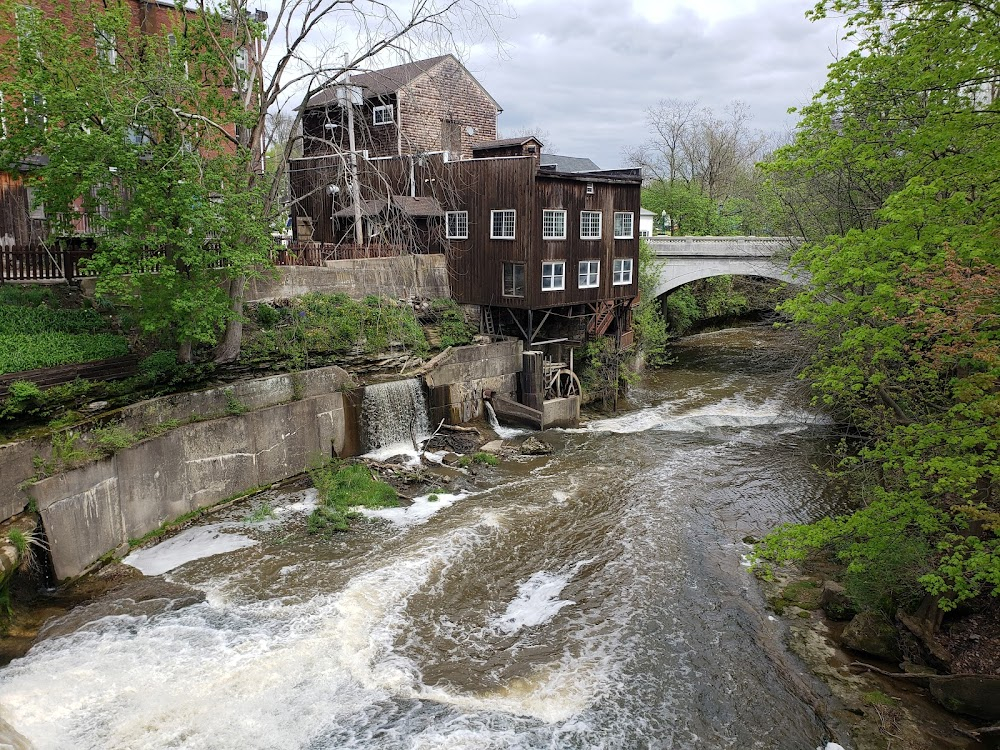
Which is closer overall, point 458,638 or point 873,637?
point 873,637

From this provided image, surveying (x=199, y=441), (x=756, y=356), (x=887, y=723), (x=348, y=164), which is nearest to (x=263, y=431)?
(x=199, y=441)

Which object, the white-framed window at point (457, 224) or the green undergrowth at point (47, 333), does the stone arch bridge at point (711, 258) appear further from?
the green undergrowth at point (47, 333)

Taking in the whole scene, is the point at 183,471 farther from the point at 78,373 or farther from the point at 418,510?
the point at 418,510

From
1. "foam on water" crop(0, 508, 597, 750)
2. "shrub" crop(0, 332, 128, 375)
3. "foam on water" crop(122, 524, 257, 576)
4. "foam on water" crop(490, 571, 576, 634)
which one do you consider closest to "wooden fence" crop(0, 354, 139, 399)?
"shrub" crop(0, 332, 128, 375)

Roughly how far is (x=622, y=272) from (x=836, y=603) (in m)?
18.0

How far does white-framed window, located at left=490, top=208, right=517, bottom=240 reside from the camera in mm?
23938

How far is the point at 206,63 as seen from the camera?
16.9 meters

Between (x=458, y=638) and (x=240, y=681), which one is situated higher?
(x=240, y=681)

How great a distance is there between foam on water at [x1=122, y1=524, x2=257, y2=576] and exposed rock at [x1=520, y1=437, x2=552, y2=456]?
8.92 m

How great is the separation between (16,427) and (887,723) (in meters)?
15.3

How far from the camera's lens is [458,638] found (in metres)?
11.1

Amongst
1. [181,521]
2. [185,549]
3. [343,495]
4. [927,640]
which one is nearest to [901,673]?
[927,640]

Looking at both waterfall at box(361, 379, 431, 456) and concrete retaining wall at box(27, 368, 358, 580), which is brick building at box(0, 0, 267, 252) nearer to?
concrete retaining wall at box(27, 368, 358, 580)

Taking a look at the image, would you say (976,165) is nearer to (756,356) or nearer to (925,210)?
(925,210)
